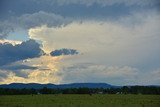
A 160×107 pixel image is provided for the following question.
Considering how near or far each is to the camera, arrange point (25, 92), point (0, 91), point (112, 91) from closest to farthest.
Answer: point (0, 91)
point (25, 92)
point (112, 91)

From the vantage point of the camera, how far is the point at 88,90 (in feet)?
434

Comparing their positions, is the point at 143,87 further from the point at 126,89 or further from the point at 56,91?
the point at 56,91

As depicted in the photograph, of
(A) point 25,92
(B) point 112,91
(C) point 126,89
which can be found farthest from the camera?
(C) point 126,89

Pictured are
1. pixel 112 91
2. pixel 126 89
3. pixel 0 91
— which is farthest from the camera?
pixel 126 89

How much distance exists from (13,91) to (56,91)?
17.6 metres

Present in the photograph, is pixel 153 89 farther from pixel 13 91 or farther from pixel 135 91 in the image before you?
pixel 13 91

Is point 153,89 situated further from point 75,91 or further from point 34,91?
point 34,91

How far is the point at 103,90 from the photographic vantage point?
151625mm

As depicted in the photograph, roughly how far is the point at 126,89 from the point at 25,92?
152ft

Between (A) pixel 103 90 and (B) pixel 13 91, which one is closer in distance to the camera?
(B) pixel 13 91

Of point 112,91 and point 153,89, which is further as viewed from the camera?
point 112,91

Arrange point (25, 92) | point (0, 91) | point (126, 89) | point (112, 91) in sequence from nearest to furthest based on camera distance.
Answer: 1. point (0, 91)
2. point (25, 92)
3. point (112, 91)
4. point (126, 89)

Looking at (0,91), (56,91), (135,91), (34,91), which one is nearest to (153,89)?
(135,91)

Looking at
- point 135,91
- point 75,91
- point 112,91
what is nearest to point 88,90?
point 75,91
